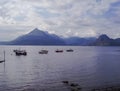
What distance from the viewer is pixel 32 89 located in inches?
1908

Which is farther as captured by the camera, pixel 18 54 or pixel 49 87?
pixel 18 54

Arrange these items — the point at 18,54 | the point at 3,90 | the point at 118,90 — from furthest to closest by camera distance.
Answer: the point at 18,54, the point at 3,90, the point at 118,90

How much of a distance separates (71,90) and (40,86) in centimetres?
917

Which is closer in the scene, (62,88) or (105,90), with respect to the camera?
(105,90)

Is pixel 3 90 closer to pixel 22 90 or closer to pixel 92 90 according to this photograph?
pixel 22 90

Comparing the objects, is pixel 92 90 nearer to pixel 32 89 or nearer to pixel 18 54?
pixel 32 89

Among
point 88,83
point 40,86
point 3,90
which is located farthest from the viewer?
point 88,83

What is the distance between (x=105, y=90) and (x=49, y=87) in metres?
12.4

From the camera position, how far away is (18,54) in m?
180

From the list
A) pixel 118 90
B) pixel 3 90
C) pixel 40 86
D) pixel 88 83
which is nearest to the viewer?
pixel 118 90

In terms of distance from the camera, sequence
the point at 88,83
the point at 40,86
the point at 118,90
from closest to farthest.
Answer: the point at 118,90 < the point at 40,86 < the point at 88,83

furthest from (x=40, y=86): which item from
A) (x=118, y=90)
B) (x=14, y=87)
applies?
(x=118, y=90)

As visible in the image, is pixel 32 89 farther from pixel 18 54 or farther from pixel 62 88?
pixel 18 54

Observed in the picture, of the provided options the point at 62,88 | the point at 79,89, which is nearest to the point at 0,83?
the point at 62,88
